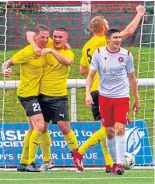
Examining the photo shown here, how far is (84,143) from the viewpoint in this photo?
44.6ft

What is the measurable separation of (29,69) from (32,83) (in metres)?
0.19

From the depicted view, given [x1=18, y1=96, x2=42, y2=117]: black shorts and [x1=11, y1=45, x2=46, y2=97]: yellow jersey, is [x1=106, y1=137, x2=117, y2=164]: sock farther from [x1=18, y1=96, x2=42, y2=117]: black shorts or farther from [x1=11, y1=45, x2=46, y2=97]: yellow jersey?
[x1=11, y1=45, x2=46, y2=97]: yellow jersey

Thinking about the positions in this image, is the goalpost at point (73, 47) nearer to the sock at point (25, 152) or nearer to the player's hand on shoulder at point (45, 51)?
the sock at point (25, 152)

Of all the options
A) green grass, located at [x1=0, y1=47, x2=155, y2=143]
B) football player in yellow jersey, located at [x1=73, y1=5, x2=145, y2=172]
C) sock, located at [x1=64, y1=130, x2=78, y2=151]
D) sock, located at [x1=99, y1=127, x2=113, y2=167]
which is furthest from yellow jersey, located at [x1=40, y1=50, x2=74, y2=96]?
green grass, located at [x1=0, y1=47, x2=155, y2=143]

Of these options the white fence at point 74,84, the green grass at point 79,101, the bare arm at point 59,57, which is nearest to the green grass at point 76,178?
the bare arm at point 59,57

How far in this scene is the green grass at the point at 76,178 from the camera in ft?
37.2

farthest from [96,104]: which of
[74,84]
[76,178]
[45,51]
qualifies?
[76,178]

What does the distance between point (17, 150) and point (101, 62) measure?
9.03 ft

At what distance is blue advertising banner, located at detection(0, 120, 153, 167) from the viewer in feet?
47.6

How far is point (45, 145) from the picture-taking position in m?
13.5

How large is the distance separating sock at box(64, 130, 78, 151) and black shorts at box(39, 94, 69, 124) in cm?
22

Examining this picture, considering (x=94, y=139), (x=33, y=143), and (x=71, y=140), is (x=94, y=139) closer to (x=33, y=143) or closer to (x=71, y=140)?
(x=71, y=140)

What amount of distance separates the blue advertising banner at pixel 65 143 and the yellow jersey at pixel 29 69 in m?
1.34

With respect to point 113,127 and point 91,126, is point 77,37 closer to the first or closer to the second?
point 91,126
